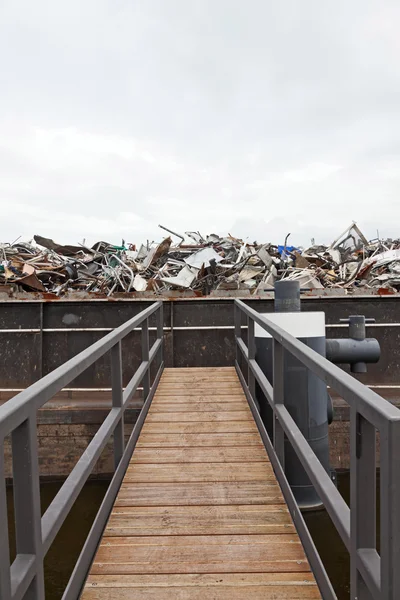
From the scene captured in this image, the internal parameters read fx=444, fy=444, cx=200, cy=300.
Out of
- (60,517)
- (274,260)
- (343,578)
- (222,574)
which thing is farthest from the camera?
(274,260)

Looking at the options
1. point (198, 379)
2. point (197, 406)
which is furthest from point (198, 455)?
point (198, 379)

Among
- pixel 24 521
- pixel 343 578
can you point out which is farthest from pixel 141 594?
pixel 343 578

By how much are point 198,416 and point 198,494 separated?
1.77 metres

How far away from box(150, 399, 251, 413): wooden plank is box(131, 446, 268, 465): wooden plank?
3.68 ft

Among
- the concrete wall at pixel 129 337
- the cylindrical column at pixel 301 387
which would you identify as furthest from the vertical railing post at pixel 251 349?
the concrete wall at pixel 129 337

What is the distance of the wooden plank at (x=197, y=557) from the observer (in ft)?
8.38

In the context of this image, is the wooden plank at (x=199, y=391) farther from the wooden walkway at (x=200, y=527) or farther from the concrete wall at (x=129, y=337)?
the concrete wall at (x=129, y=337)

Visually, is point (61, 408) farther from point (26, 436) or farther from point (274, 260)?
point (274, 260)

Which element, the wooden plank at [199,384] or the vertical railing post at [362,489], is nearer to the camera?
the vertical railing post at [362,489]

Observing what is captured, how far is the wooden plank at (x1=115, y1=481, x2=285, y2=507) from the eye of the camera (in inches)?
130

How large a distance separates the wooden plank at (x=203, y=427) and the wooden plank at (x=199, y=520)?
147cm

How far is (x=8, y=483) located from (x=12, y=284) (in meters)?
4.37

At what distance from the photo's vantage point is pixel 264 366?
17.2 feet

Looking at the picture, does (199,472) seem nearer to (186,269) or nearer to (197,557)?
(197,557)
